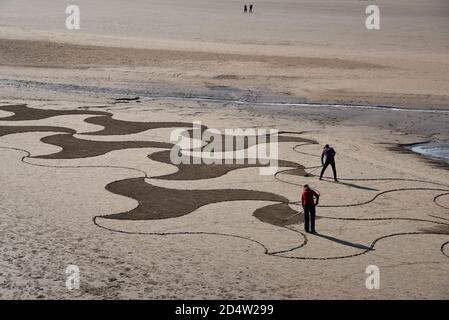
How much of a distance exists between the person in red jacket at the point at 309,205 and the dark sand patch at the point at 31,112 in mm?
20299

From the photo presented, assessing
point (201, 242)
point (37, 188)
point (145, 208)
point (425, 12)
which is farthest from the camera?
point (425, 12)

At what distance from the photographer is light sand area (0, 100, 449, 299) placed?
762 inches

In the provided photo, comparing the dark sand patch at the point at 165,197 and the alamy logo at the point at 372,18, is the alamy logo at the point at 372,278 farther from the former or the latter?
the alamy logo at the point at 372,18

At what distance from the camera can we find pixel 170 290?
747 inches

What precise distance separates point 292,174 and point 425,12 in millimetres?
79211

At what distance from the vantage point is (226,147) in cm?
3503

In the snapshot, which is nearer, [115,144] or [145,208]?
[145,208]

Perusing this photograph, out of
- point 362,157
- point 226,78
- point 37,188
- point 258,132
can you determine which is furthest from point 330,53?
point 37,188

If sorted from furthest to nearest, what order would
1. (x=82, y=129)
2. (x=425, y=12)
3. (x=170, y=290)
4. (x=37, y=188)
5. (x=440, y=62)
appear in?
(x=425, y=12)
(x=440, y=62)
(x=82, y=129)
(x=37, y=188)
(x=170, y=290)

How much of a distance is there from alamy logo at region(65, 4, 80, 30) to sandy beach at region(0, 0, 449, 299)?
4.62m

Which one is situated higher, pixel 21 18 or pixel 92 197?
pixel 21 18

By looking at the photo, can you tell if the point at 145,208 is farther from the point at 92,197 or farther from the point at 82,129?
the point at 82,129

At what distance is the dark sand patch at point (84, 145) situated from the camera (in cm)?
3275

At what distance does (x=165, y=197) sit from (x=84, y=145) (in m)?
8.66
